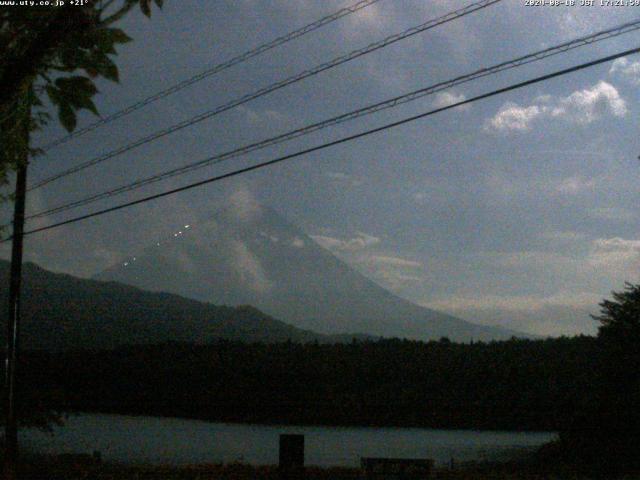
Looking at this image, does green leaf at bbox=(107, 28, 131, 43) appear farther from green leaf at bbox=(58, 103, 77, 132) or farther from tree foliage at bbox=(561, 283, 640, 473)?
tree foliage at bbox=(561, 283, 640, 473)

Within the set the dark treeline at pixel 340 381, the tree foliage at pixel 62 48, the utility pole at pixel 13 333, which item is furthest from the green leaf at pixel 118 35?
the dark treeline at pixel 340 381

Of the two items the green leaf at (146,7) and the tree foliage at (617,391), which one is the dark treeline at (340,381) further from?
the green leaf at (146,7)

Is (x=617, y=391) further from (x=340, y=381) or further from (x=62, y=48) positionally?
(x=340, y=381)

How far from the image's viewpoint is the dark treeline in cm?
9819

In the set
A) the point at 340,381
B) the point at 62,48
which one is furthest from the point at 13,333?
the point at 340,381

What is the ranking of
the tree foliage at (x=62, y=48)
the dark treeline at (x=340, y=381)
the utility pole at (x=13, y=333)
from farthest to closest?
the dark treeline at (x=340, y=381) → the utility pole at (x=13, y=333) → the tree foliage at (x=62, y=48)

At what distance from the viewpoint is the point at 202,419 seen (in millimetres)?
121812

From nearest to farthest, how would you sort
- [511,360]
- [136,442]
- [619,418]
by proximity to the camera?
[619,418], [136,442], [511,360]

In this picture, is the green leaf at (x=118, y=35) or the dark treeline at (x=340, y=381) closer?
the green leaf at (x=118, y=35)

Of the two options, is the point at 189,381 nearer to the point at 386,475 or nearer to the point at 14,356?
the point at 14,356

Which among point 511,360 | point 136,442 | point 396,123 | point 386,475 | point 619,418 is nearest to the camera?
point 386,475

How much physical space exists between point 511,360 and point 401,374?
18266 mm

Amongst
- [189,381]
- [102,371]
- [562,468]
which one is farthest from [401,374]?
[562,468]

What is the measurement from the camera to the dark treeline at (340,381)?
9819cm
